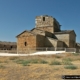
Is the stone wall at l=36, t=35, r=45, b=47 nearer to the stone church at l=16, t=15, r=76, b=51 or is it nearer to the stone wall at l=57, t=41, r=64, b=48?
the stone church at l=16, t=15, r=76, b=51

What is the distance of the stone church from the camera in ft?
130

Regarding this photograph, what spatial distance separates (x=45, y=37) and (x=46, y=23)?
6485mm

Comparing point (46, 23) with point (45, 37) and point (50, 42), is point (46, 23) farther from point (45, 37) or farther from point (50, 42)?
point (50, 42)

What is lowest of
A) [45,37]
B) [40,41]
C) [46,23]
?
[40,41]

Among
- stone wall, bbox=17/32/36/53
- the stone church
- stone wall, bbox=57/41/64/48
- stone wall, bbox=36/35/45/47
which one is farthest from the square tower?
stone wall, bbox=17/32/36/53

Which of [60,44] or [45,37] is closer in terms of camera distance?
[60,44]

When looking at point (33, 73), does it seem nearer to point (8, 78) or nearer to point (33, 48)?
point (8, 78)

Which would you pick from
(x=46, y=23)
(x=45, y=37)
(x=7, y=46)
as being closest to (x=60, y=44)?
(x=45, y=37)

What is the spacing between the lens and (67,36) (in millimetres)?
42531

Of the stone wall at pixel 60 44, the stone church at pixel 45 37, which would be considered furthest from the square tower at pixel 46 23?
the stone wall at pixel 60 44

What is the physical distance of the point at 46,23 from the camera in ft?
153

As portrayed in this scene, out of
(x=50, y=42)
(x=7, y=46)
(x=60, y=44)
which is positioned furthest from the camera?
(x=7, y=46)

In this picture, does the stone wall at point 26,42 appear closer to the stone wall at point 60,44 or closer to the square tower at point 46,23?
the stone wall at point 60,44

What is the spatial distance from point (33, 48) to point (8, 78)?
28.7m
